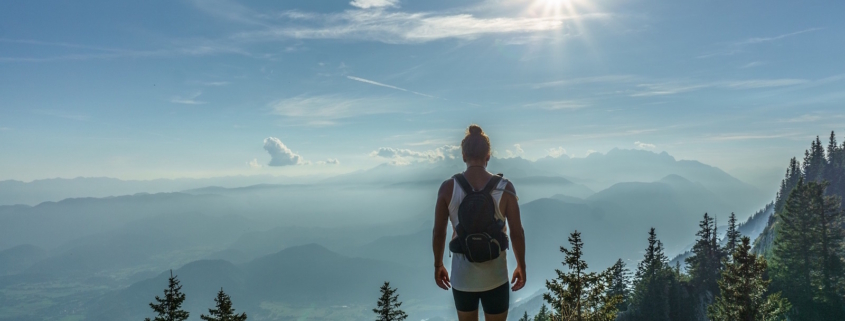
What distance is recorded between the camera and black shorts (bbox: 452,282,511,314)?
15.2 ft

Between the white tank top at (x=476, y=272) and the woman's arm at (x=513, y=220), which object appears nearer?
the woman's arm at (x=513, y=220)

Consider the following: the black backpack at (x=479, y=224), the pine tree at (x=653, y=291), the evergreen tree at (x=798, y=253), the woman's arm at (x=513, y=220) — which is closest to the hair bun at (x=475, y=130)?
the black backpack at (x=479, y=224)

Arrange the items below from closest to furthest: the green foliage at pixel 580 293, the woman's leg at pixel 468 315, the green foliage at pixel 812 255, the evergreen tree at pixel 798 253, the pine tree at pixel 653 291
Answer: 1. the woman's leg at pixel 468 315
2. the green foliage at pixel 580 293
3. the green foliage at pixel 812 255
4. the evergreen tree at pixel 798 253
5. the pine tree at pixel 653 291

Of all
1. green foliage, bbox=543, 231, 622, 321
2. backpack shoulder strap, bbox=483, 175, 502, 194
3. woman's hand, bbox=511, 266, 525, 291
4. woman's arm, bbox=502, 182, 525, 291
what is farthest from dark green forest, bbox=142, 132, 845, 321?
backpack shoulder strap, bbox=483, 175, 502, 194

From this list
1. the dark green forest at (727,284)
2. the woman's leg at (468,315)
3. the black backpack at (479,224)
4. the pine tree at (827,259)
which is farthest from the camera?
the pine tree at (827,259)

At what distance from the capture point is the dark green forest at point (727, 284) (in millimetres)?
13258

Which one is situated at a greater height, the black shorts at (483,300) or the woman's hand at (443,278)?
the woman's hand at (443,278)

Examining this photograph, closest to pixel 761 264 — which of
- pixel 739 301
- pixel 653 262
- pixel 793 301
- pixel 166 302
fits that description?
pixel 739 301

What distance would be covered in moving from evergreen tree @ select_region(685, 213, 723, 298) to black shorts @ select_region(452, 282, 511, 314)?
48.0 m

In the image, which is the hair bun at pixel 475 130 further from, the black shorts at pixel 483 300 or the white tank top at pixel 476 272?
the black shorts at pixel 483 300

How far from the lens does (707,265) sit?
4347 centimetres

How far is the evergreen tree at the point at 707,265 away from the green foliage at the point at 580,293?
37323 mm

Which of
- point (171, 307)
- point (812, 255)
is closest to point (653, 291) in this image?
point (812, 255)

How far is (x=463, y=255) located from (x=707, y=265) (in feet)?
167
